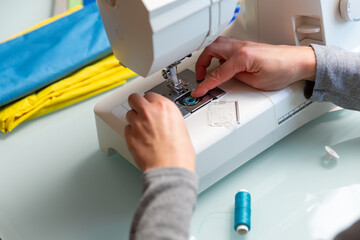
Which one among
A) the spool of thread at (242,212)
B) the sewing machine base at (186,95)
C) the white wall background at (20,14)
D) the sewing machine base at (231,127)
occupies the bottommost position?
the spool of thread at (242,212)

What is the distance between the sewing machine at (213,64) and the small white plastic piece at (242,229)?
137 mm

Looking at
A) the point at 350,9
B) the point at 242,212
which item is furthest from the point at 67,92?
the point at 350,9

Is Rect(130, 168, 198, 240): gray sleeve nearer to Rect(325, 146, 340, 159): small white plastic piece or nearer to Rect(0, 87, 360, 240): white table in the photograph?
Rect(0, 87, 360, 240): white table

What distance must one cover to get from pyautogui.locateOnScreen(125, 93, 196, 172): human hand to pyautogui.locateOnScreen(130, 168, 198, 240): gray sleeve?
3cm

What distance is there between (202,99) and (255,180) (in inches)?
9.0

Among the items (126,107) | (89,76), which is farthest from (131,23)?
(89,76)

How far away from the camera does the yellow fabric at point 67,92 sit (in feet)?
4.22

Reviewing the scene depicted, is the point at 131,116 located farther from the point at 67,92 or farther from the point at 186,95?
the point at 67,92

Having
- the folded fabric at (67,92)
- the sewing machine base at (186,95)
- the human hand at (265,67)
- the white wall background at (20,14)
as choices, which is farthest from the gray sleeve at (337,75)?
the white wall background at (20,14)

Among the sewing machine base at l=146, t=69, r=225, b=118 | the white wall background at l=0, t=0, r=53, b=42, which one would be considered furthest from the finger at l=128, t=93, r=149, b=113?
the white wall background at l=0, t=0, r=53, b=42

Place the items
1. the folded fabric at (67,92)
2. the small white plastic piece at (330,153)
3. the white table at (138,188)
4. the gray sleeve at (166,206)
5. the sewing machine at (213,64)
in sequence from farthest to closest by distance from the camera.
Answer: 1. the folded fabric at (67,92)
2. the small white plastic piece at (330,153)
3. the white table at (138,188)
4. the sewing machine at (213,64)
5. the gray sleeve at (166,206)

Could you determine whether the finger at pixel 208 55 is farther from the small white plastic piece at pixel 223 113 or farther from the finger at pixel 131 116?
the finger at pixel 131 116

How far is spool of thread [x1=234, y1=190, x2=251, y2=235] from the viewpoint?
0.97 m

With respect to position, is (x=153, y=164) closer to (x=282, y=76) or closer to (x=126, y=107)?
(x=126, y=107)
